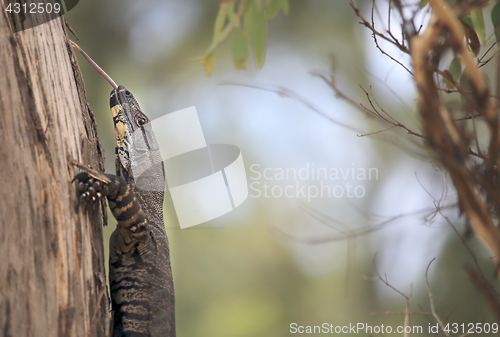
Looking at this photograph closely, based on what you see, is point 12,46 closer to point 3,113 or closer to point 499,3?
point 3,113

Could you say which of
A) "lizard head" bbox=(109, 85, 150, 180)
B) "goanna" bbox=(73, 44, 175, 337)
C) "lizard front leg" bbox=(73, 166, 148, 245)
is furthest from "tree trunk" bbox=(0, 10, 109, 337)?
"lizard head" bbox=(109, 85, 150, 180)

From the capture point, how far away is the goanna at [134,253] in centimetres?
198

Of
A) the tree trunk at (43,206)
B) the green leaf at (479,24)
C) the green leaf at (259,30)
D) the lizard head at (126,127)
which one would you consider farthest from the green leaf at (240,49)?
the lizard head at (126,127)

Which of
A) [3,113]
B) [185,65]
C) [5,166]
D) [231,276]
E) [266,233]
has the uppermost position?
[185,65]

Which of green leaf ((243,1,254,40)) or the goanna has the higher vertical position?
green leaf ((243,1,254,40))

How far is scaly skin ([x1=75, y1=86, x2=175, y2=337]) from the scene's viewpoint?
200 cm

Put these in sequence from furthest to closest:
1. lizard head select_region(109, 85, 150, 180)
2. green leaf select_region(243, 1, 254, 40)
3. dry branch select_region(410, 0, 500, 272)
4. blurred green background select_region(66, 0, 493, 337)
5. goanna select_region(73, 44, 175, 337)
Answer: blurred green background select_region(66, 0, 493, 337) → lizard head select_region(109, 85, 150, 180) → goanna select_region(73, 44, 175, 337) → green leaf select_region(243, 1, 254, 40) → dry branch select_region(410, 0, 500, 272)

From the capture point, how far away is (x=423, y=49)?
2.10 ft

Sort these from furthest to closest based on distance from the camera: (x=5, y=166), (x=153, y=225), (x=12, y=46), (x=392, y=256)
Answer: (x=392, y=256)
(x=153, y=225)
(x=12, y=46)
(x=5, y=166)

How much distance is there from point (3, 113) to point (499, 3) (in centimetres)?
219

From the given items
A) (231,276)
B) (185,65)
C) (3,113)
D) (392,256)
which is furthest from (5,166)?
(185,65)

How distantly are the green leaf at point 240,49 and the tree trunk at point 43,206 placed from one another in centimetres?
81

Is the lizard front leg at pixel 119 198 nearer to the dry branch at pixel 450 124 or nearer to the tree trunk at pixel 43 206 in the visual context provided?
the tree trunk at pixel 43 206

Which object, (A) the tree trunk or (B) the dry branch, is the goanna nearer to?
(A) the tree trunk
